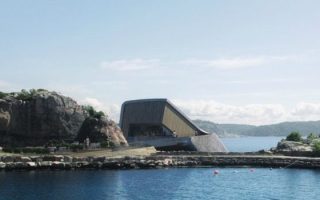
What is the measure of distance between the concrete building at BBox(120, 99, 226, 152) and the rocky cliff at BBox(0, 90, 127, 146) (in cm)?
1308

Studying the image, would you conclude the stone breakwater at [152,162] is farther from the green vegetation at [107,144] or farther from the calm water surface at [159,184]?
the green vegetation at [107,144]

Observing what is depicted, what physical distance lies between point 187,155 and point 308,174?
21018mm

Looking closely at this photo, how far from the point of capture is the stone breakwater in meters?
76.8

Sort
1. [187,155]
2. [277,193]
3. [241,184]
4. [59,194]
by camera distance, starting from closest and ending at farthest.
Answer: [59,194] < [277,193] < [241,184] < [187,155]

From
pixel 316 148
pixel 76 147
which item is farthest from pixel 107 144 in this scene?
pixel 316 148

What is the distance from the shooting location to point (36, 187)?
5825 cm

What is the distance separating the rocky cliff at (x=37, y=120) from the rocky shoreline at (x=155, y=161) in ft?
66.5

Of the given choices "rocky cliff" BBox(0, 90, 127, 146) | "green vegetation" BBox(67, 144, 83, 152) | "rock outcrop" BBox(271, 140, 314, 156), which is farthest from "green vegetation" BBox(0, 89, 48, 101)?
"rock outcrop" BBox(271, 140, 314, 156)

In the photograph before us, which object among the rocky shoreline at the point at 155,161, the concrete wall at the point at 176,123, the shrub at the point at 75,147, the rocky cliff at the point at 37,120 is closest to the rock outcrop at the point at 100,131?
the rocky cliff at the point at 37,120

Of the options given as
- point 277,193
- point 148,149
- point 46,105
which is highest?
point 46,105

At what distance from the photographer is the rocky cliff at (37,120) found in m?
99.4

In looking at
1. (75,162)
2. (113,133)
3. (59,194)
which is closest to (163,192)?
(59,194)

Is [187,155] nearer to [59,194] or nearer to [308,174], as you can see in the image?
[308,174]

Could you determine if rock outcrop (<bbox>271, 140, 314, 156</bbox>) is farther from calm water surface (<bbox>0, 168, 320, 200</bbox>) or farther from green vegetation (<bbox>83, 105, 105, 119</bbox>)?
green vegetation (<bbox>83, 105, 105, 119</bbox>)
